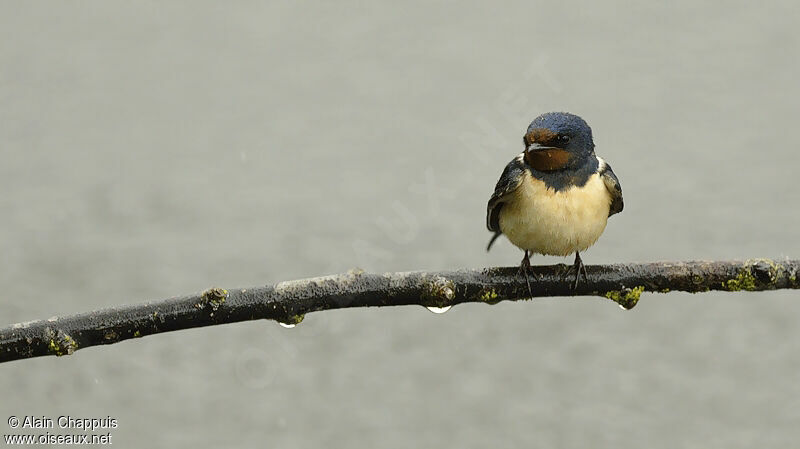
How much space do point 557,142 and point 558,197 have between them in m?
0.20

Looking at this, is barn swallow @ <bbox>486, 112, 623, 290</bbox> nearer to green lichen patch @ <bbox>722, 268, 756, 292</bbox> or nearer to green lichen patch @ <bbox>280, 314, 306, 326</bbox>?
green lichen patch @ <bbox>722, 268, 756, 292</bbox>

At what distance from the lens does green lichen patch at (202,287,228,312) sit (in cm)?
221

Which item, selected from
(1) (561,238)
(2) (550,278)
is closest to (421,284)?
(2) (550,278)

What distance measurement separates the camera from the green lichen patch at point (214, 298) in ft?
7.27

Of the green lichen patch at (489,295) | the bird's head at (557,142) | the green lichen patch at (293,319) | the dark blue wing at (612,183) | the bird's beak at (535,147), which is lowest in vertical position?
the green lichen patch at (293,319)

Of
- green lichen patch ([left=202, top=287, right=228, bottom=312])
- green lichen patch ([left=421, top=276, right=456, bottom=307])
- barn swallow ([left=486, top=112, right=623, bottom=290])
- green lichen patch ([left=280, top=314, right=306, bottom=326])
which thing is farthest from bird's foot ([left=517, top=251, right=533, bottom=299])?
green lichen patch ([left=202, top=287, right=228, bottom=312])

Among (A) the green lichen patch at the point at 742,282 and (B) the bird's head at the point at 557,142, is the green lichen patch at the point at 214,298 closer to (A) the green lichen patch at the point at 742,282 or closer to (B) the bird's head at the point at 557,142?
(B) the bird's head at the point at 557,142

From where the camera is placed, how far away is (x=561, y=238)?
9.36 ft

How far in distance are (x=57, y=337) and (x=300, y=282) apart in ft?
1.76

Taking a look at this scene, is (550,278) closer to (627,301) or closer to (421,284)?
(627,301)

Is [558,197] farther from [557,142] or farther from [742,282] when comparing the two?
[742,282]

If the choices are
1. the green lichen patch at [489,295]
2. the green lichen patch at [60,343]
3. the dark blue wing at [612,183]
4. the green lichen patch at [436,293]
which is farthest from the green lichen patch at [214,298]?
the dark blue wing at [612,183]

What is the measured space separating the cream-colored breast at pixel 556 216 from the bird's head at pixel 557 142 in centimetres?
7

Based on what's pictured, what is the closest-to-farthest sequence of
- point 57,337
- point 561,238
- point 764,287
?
point 57,337 → point 764,287 → point 561,238
